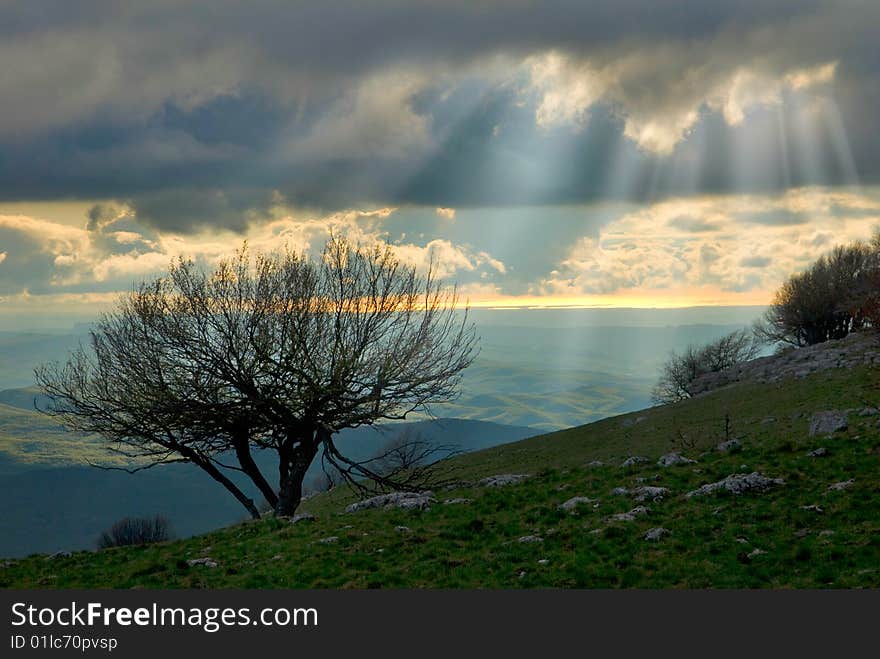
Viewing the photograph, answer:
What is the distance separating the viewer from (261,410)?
32219mm

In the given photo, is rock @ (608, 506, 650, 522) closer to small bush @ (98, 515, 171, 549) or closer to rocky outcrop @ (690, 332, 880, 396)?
rocky outcrop @ (690, 332, 880, 396)

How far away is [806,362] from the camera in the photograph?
71.0 m

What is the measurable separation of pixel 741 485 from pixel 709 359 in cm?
12285

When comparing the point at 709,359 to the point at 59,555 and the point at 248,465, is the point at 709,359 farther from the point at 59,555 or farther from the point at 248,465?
the point at 59,555

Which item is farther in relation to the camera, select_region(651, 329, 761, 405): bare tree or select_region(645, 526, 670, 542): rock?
select_region(651, 329, 761, 405): bare tree

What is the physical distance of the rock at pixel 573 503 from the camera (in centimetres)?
2448

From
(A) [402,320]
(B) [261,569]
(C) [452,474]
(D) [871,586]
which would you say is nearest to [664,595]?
(D) [871,586]

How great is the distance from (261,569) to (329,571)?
1.96 m

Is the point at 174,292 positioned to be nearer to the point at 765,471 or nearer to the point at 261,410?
the point at 261,410

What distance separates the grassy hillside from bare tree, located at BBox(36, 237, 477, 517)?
5.75 meters

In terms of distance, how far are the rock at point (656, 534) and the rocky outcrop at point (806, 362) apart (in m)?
43.0

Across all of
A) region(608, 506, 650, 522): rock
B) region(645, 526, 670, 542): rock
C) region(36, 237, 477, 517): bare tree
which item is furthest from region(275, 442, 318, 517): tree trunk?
region(645, 526, 670, 542): rock

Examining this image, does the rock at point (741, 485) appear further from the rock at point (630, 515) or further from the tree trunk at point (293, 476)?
the tree trunk at point (293, 476)

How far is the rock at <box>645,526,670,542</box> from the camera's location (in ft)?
65.7
